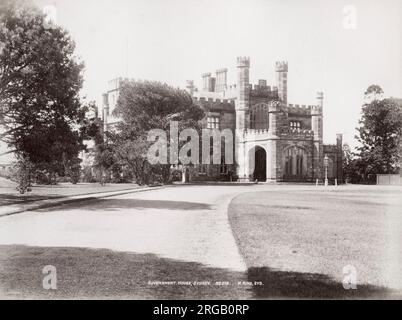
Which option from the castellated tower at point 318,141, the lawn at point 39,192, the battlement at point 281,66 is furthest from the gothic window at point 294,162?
the lawn at point 39,192

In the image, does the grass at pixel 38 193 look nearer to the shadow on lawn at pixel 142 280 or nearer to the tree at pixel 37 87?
the tree at pixel 37 87

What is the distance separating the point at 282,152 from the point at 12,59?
106 ft

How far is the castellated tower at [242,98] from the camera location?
2029 inches

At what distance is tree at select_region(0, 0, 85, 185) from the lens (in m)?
17.7

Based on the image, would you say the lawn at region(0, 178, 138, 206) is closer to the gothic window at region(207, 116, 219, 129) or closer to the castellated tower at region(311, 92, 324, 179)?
the gothic window at region(207, 116, 219, 129)

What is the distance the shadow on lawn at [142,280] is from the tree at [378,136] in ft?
142

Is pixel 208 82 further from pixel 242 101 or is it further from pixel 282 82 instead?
pixel 242 101

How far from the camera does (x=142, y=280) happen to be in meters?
6.93

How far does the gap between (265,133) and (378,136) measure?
496 inches

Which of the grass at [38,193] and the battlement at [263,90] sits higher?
the battlement at [263,90]

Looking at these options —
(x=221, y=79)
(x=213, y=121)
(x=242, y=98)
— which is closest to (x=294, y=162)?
(x=242, y=98)
